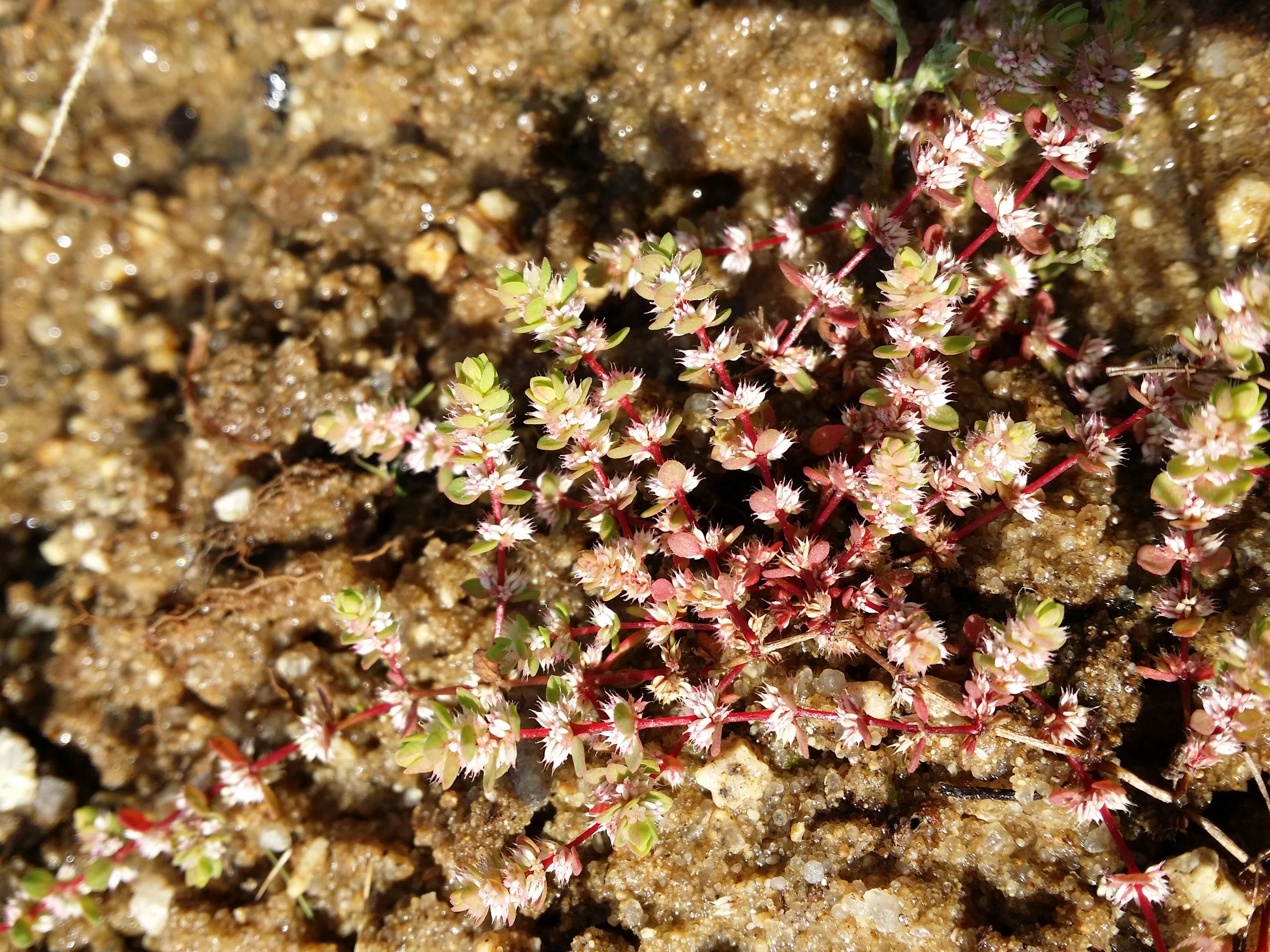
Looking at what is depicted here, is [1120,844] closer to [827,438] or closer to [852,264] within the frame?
[827,438]

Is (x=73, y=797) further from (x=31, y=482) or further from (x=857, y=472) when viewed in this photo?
(x=857, y=472)

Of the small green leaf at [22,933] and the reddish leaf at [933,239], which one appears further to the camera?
the small green leaf at [22,933]

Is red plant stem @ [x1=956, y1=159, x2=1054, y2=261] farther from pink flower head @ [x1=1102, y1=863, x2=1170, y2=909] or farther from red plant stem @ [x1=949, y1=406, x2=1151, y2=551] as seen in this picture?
pink flower head @ [x1=1102, y1=863, x2=1170, y2=909]

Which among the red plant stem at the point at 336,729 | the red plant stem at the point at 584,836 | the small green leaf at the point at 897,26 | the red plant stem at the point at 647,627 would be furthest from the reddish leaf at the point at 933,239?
the red plant stem at the point at 336,729

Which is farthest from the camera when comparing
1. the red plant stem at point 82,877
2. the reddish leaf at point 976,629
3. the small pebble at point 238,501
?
the small pebble at point 238,501

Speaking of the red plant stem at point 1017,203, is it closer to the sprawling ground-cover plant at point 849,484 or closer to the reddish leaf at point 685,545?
the sprawling ground-cover plant at point 849,484

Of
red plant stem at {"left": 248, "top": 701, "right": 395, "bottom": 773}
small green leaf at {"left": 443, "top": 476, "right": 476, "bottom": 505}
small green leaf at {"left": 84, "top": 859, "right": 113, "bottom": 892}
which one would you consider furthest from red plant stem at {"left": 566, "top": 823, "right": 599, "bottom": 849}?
small green leaf at {"left": 84, "top": 859, "right": 113, "bottom": 892}
